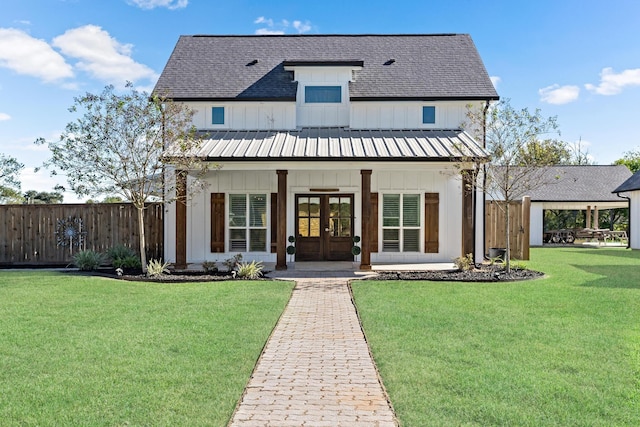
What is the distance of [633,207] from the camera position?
2414 cm

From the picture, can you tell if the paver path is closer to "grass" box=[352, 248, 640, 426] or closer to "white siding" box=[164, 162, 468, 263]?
"grass" box=[352, 248, 640, 426]

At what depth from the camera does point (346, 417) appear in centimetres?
393

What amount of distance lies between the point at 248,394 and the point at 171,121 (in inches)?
378

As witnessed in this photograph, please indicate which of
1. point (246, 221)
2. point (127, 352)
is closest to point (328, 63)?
point (246, 221)

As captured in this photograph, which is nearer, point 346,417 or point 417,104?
point 346,417

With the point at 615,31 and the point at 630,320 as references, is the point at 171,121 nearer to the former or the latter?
the point at 630,320

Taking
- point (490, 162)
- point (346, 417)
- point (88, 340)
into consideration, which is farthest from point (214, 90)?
point (346, 417)

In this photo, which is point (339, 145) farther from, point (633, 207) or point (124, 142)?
point (633, 207)

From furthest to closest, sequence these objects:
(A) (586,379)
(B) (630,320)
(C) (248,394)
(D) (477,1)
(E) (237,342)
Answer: (D) (477,1), (B) (630,320), (E) (237,342), (A) (586,379), (C) (248,394)

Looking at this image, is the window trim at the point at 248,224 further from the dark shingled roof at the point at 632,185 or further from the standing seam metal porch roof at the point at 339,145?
the dark shingled roof at the point at 632,185

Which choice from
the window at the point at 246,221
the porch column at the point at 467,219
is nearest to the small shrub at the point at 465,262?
the porch column at the point at 467,219

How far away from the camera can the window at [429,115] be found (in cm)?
1630

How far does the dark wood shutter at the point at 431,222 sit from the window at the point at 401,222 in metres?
0.27

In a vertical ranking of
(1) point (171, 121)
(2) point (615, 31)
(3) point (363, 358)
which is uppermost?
(2) point (615, 31)
